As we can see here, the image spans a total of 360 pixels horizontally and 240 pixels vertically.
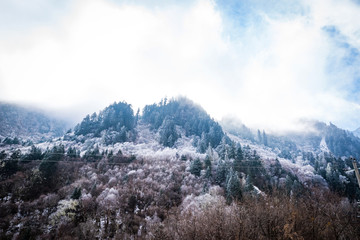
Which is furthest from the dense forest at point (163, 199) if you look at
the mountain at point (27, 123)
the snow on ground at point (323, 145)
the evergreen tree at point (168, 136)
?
the snow on ground at point (323, 145)

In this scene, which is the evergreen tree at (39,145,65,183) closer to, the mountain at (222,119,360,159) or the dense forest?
the dense forest

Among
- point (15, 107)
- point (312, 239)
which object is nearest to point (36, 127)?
point (15, 107)

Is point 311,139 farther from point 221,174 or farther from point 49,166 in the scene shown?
point 49,166

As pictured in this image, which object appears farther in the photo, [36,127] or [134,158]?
[36,127]

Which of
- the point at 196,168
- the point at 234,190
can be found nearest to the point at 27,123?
the point at 196,168

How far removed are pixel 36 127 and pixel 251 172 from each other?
147212mm

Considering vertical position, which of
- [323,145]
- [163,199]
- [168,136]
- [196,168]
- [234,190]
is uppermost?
[323,145]

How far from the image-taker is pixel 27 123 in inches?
4663

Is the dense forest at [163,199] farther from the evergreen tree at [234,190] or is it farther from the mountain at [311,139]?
the mountain at [311,139]

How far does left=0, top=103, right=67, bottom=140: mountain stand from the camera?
103m

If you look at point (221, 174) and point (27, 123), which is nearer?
point (221, 174)

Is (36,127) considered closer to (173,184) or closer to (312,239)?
(173,184)

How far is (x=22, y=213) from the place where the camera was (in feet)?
67.6

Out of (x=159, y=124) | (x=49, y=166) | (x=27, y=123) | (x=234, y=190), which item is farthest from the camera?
(x=27, y=123)
